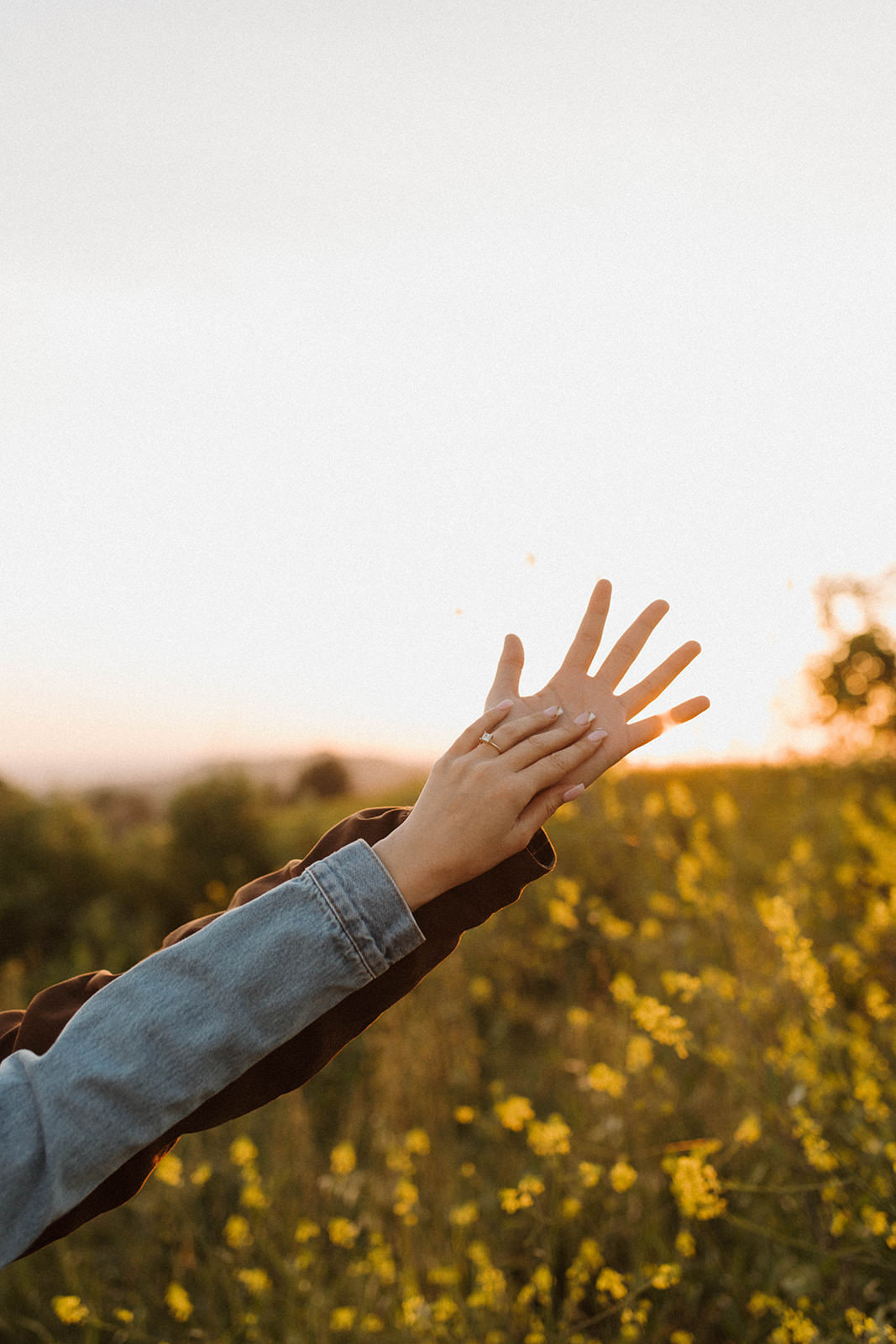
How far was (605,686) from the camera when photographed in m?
1.22

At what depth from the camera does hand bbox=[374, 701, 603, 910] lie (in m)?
1.02

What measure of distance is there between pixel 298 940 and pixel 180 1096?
7.1 inches

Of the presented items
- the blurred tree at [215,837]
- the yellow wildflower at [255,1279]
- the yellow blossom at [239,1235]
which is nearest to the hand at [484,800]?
the yellow wildflower at [255,1279]

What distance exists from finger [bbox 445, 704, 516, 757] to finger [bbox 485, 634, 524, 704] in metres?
0.04

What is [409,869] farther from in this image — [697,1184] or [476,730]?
[697,1184]

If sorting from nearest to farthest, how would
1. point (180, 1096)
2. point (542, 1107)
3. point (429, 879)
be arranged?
point (180, 1096) → point (429, 879) → point (542, 1107)

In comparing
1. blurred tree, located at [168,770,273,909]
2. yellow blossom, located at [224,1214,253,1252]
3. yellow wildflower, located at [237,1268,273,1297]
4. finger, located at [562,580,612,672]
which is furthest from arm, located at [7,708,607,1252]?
blurred tree, located at [168,770,273,909]

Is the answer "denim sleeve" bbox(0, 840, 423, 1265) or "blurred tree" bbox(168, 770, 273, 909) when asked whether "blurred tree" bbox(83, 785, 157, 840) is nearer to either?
"blurred tree" bbox(168, 770, 273, 909)

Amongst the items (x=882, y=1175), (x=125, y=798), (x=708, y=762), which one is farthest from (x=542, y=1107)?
(x=125, y=798)

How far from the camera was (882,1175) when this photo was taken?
1552 mm

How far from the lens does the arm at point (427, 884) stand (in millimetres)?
958

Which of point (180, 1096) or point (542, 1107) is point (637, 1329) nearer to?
point (180, 1096)

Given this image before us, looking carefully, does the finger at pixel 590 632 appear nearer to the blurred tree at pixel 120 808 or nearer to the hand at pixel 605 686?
the hand at pixel 605 686

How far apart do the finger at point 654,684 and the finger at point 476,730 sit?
16 centimetres
